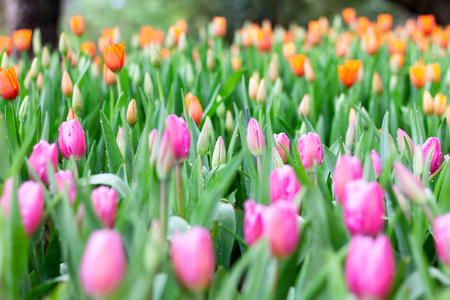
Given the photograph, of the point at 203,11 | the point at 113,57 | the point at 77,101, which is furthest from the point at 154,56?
the point at 203,11

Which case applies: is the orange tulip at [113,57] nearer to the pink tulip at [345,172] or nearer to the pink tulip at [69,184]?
the pink tulip at [69,184]

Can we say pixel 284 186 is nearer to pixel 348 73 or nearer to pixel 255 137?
pixel 255 137

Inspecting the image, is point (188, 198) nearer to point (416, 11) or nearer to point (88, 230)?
point (88, 230)

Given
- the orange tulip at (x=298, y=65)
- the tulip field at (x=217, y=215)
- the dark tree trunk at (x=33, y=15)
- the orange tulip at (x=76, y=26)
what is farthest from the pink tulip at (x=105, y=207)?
the dark tree trunk at (x=33, y=15)

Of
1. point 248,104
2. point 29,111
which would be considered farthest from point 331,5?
point 29,111

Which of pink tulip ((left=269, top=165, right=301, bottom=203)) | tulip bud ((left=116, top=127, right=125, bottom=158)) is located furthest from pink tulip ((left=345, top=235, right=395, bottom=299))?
tulip bud ((left=116, top=127, right=125, bottom=158))

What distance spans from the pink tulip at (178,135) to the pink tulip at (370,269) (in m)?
0.36

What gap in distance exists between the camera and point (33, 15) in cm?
418

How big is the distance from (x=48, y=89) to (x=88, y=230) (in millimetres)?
1239

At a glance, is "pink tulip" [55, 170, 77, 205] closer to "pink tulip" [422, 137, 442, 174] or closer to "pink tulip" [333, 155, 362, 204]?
"pink tulip" [333, 155, 362, 204]

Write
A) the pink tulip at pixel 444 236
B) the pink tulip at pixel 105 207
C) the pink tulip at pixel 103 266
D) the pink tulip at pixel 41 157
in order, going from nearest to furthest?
the pink tulip at pixel 103 266, the pink tulip at pixel 444 236, the pink tulip at pixel 105 207, the pink tulip at pixel 41 157

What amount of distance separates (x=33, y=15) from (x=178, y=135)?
3839 millimetres

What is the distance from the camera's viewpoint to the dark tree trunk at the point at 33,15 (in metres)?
4.16

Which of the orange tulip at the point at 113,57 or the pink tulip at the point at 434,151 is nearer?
the pink tulip at the point at 434,151
